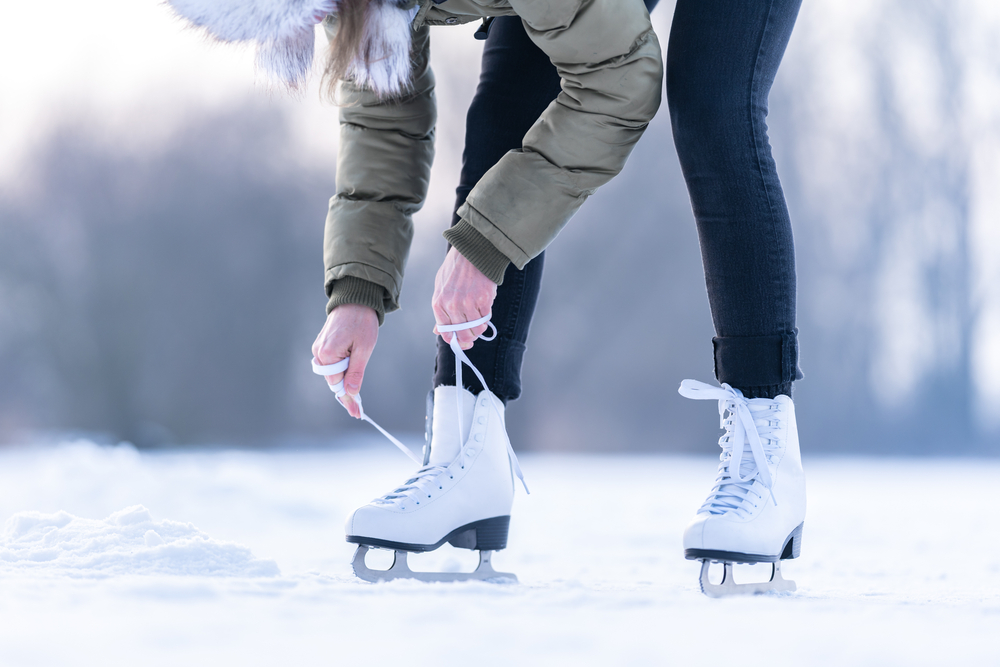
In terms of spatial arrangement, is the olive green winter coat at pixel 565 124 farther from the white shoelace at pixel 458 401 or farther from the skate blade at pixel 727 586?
the skate blade at pixel 727 586

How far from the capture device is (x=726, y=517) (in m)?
0.64

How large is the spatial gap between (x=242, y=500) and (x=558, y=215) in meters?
1.07

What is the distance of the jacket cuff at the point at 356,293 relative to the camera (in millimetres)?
803

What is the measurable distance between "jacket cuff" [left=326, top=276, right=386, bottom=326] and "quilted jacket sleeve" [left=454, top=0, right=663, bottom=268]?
15 cm

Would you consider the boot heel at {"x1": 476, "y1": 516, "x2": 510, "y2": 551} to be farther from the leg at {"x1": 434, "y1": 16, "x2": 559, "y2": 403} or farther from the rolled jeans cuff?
the rolled jeans cuff

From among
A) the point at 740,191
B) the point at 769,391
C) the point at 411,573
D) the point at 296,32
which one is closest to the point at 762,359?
the point at 769,391

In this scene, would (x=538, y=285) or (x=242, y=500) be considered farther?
(x=242, y=500)

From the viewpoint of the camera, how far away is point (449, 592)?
0.55m

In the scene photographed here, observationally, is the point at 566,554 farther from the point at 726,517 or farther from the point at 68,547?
the point at 68,547

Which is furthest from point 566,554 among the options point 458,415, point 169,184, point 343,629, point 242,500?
point 169,184

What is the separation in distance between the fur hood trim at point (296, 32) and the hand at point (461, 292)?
7.5 inches

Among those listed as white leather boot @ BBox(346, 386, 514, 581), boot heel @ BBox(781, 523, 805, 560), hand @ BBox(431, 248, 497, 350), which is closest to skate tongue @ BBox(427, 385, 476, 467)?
white leather boot @ BBox(346, 386, 514, 581)

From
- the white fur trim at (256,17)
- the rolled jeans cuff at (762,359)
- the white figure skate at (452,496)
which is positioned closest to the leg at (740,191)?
the rolled jeans cuff at (762,359)

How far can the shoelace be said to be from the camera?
26.5 inches
